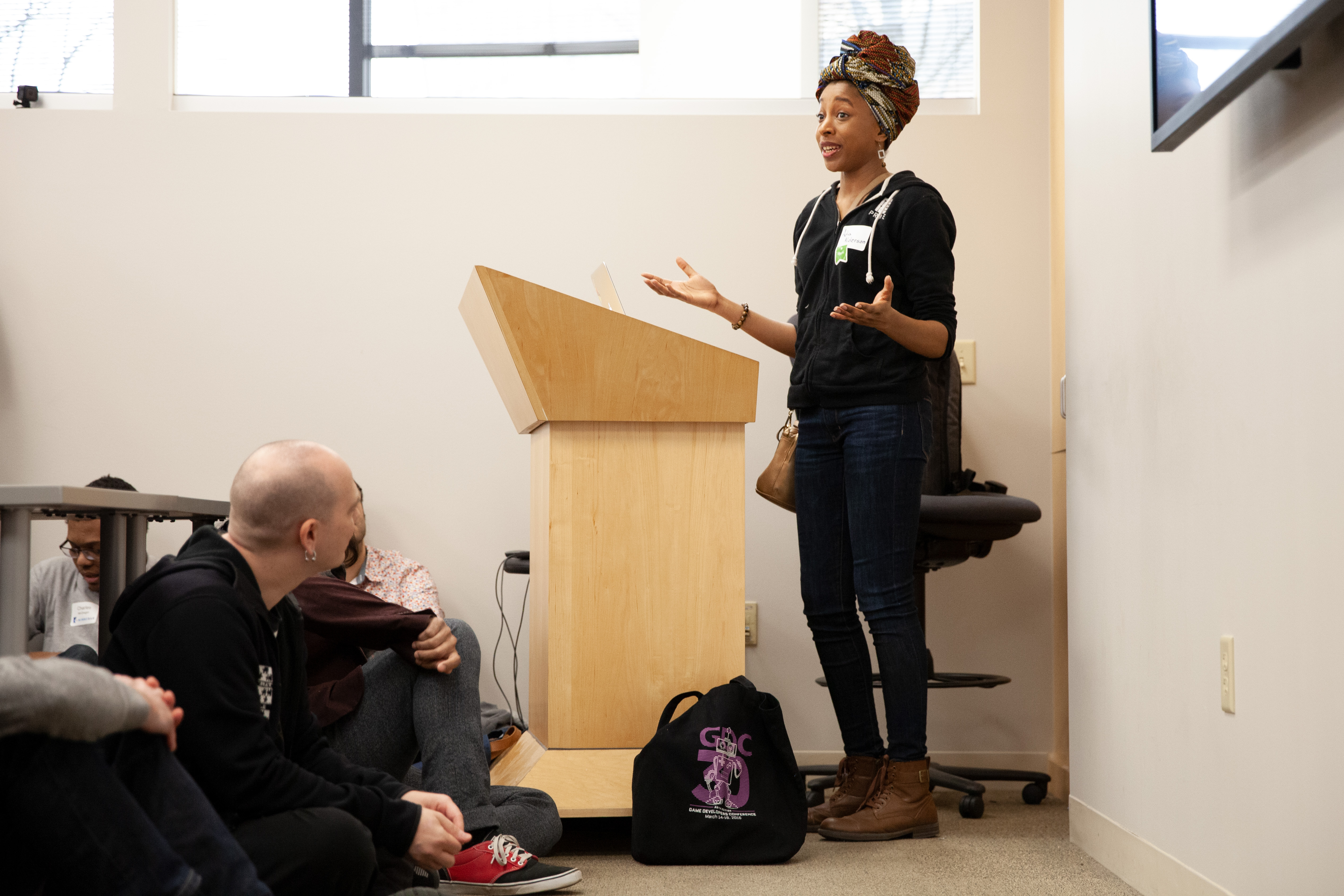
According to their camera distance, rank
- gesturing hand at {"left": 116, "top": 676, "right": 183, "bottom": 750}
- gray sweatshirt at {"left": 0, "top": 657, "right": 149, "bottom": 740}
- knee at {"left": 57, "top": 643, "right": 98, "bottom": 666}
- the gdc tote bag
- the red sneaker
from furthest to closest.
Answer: the gdc tote bag
the red sneaker
knee at {"left": 57, "top": 643, "right": 98, "bottom": 666}
gesturing hand at {"left": 116, "top": 676, "right": 183, "bottom": 750}
gray sweatshirt at {"left": 0, "top": 657, "right": 149, "bottom": 740}

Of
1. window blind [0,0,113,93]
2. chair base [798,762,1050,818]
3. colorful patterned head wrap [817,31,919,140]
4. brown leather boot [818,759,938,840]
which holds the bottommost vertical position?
chair base [798,762,1050,818]

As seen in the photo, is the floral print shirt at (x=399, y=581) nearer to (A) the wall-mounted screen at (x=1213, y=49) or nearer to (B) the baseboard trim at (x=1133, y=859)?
(B) the baseboard trim at (x=1133, y=859)

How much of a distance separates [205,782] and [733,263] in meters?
2.30

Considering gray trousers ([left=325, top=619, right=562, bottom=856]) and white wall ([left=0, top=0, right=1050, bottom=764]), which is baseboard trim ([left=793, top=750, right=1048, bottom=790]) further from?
gray trousers ([left=325, top=619, right=562, bottom=856])

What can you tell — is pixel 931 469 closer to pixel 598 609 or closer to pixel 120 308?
pixel 598 609

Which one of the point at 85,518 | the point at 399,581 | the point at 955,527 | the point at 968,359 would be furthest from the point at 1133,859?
the point at 399,581

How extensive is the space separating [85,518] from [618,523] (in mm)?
940

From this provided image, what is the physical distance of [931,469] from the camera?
2.66 metres

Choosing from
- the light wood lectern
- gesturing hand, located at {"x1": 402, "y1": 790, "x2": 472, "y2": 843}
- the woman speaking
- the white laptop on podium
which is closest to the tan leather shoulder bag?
the woman speaking

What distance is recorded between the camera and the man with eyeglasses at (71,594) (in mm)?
2691

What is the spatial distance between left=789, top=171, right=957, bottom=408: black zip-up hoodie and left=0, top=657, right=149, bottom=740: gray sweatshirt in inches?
58.7

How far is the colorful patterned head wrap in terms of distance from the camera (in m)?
2.18

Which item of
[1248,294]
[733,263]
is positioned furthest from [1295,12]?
[733,263]

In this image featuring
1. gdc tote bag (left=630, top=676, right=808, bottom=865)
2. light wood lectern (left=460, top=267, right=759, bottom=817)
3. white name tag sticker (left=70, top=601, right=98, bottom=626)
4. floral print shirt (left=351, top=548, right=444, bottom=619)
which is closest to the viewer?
gdc tote bag (left=630, top=676, right=808, bottom=865)
